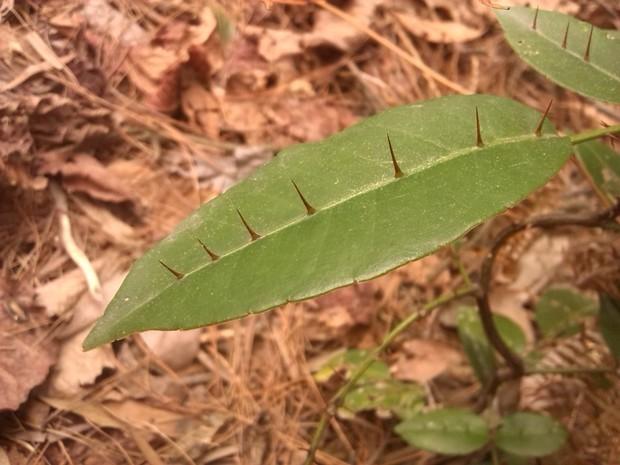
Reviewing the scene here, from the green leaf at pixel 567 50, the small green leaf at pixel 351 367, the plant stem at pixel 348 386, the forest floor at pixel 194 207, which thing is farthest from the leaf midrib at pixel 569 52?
the small green leaf at pixel 351 367

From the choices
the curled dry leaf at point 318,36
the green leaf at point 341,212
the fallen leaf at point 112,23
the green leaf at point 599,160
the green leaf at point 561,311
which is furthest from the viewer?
the curled dry leaf at point 318,36

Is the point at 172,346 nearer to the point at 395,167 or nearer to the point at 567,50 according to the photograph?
the point at 395,167

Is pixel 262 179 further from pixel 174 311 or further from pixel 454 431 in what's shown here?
pixel 454 431

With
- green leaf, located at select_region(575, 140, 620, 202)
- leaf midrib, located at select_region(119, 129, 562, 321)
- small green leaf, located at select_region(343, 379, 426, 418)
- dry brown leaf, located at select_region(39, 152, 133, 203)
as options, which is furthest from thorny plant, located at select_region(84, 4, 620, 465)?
dry brown leaf, located at select_region(39, 152, 133, 203)

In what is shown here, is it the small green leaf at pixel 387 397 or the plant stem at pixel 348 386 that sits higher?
the plant stem at pixel 348 386

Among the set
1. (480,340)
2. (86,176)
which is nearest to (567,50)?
(480,340)

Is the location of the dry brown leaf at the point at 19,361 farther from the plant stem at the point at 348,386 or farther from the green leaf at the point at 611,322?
the green leaf at the point at 611,322

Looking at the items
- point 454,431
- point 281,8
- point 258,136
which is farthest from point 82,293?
point 281,8
